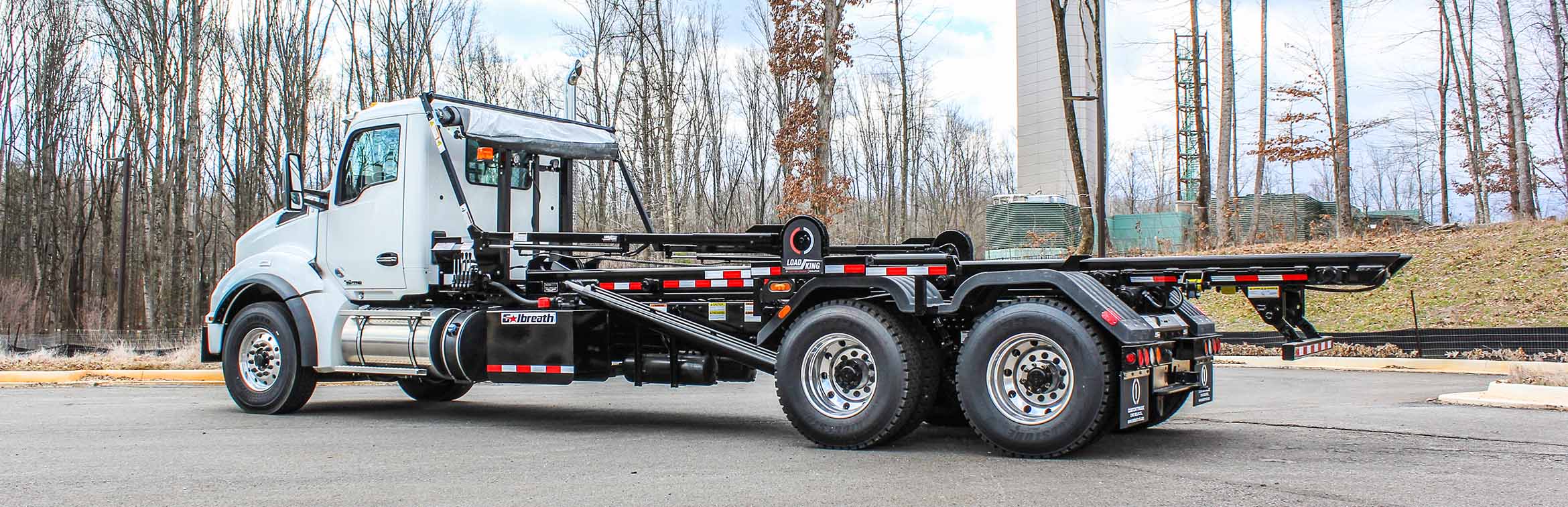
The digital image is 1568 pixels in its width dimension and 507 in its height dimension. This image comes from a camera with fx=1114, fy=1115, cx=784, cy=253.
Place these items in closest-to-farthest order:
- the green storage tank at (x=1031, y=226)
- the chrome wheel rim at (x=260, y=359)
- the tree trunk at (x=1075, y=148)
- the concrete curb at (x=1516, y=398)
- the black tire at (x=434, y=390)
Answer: the concrete curb at (x=1516, y=398) < the chrome wheel rim at (x=260, y=359) < the black tire at (x=434, y=390) < the tree trunk at (x=1075, y=148) < the green storage tank at (x=1031, y=226)

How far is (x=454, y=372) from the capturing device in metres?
9.37

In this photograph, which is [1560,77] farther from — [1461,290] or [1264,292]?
[1264,292]

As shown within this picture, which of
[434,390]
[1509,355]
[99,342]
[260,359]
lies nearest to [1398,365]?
[1509,355]

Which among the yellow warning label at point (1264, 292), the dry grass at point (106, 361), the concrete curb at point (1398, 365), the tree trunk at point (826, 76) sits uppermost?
the tree trunk at point (826, 76)

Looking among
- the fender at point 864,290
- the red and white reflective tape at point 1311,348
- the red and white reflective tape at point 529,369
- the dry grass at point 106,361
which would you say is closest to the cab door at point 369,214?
the red and white reflective tape at point 529,369

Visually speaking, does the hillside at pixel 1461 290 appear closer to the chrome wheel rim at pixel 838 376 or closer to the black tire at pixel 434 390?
the chrome wheel rim at pixel 838 376

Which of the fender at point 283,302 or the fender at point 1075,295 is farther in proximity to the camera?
the fender at point 283,302

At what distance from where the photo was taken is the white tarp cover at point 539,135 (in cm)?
980

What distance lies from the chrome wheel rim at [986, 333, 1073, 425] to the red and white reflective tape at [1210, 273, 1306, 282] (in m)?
1.40

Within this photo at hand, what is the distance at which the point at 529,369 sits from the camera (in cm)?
898

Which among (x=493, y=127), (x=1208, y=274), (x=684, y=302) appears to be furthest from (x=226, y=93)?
(x=1208, y=274)

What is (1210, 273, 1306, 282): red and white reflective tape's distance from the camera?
272 inches

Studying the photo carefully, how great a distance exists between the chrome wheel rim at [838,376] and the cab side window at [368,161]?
4605 mm

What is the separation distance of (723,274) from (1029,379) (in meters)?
2.48
